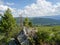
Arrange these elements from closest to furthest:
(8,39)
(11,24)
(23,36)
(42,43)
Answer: (42,43)
(23,36)
(8,39)
(11,24)

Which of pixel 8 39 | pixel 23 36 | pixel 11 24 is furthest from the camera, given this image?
pixel 11 24

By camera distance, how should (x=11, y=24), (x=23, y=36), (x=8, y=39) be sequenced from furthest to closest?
(x=11, y=24)
(x=8, y=39)
(x=23, y=36)

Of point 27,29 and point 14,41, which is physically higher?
point 27,29

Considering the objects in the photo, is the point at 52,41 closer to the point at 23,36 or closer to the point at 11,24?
the point at 23,36

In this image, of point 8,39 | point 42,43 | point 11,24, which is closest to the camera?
point 42,43

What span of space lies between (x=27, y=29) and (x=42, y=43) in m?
3.99

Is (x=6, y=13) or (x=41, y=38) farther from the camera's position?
(x=6, y=13)

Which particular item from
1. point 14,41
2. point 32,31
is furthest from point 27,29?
point 14,41

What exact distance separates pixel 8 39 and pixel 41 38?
784cm

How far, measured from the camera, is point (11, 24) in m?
41.0

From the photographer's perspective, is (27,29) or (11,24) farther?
(11,24)

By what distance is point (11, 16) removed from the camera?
42.0 m

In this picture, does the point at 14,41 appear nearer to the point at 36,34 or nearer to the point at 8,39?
A: the point at 8,39

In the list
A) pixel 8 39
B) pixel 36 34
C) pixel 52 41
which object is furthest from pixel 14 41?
pixel 52 41
